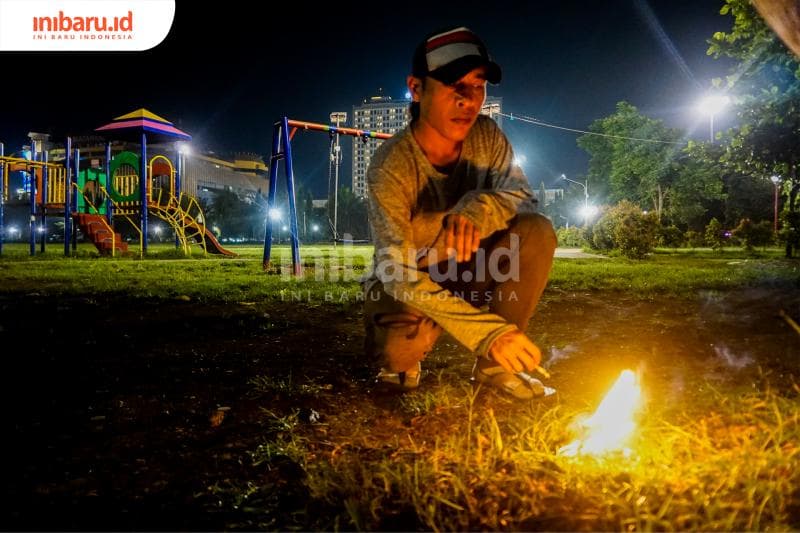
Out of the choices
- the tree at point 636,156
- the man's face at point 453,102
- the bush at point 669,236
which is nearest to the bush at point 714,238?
the bush at point 669,236

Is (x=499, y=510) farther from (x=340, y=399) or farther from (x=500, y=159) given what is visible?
(x=500, y=159)

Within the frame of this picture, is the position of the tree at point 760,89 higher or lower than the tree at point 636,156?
lower

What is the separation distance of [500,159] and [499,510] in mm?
1914

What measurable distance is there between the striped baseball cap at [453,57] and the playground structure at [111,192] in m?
17.0

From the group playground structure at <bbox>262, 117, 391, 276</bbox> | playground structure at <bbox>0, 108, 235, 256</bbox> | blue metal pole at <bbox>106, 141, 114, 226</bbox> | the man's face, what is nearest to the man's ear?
the man's face

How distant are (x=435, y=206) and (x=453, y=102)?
1.96ft

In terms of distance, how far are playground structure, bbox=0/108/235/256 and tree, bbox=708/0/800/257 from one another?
16.3m

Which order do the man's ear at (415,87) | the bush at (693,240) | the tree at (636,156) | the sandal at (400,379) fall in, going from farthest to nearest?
the tree at (636,156), the bush at (693,240), the sandal at (400,379), the man's ear at (415,87)

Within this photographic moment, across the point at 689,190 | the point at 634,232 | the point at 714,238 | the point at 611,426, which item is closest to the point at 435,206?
the point at 611,426

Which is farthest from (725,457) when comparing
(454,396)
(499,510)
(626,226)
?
(626,226)

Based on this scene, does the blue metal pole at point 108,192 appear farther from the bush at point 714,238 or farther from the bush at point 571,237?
the bush at point 714,238

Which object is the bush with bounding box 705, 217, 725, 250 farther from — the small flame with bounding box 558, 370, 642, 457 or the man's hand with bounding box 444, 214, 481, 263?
the small flame with bounding box 558, 370, 642, 457

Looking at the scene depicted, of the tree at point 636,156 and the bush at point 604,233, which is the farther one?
the tree at point 636,156

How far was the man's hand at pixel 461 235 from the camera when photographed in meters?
2.37
